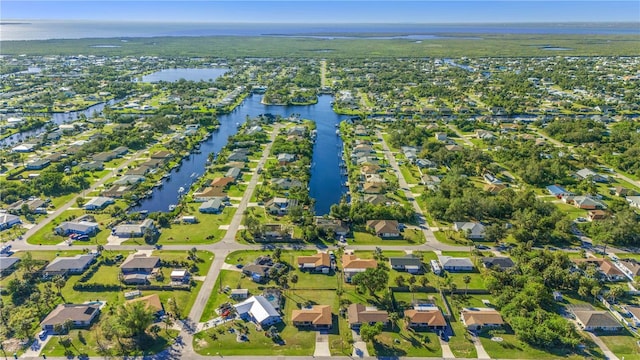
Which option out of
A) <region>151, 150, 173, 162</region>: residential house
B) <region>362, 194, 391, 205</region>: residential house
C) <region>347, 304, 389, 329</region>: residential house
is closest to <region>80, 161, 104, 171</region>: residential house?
<region>151, 150, 173, 162</region>: residential house

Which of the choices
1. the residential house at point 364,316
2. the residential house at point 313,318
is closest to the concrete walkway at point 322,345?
the residential house at point 313,318

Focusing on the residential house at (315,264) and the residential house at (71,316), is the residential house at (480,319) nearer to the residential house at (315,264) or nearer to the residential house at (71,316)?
the residential house at (315,264)

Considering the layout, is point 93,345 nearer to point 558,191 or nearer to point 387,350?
point 387,350

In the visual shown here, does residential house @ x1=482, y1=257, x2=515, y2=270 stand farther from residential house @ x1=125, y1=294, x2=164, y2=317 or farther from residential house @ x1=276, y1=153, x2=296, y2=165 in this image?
residential house @ x1=276, y1=153, x2=296, y2=165

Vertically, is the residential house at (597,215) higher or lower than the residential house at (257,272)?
higher

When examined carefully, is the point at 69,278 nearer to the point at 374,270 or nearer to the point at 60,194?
the point at 60,194

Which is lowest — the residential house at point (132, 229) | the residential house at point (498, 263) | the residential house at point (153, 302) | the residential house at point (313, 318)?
the residential house at point (313, 318)

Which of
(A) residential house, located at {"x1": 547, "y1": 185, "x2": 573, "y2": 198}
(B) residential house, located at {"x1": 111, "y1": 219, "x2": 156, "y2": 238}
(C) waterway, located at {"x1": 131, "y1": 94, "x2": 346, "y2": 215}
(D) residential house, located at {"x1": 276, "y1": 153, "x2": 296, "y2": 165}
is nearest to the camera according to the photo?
(B) residential house, located at {"x1": 111, "y1": 219, "x2": 156, "y2": 238}
